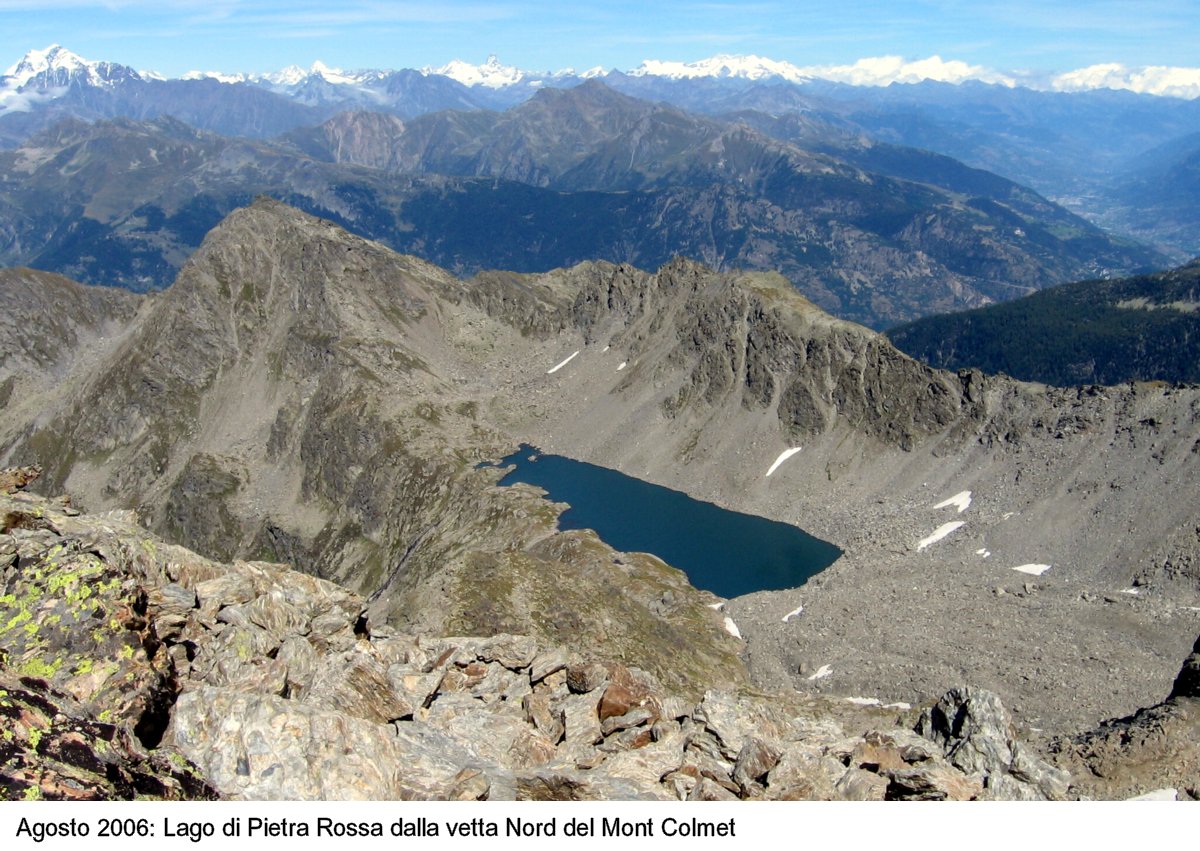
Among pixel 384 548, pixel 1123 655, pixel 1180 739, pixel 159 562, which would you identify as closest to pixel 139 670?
pixel 159 562

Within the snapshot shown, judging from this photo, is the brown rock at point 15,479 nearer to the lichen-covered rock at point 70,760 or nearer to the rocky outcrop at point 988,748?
the lichen-covered rock at point 70,760

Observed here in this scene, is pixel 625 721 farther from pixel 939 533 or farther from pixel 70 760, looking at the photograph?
pixel 939 533

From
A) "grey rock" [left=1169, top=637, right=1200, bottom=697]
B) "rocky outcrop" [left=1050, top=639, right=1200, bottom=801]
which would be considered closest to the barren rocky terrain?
"rocky outcrop" [left=1050, top=639, right=1200, bottom=801]

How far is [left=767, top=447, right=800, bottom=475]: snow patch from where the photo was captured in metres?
164

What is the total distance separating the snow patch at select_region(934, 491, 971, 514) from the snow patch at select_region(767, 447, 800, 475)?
33587 mm

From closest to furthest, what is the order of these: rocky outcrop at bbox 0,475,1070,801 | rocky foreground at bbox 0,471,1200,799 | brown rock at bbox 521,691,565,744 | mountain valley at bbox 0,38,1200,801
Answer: rocky outcrop at bbox 0,475,1070,801, rocky foreground at bbox 0,471,1200,799, mountain valley at bbox 0,38,1200,801, brown rock at bbox 521,691,565,744

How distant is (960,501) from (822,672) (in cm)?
5596

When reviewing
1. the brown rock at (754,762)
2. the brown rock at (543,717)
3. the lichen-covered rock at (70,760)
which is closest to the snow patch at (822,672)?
the brown rock at (543,717)

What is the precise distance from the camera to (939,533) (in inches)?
5044

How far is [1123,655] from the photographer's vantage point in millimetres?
84938

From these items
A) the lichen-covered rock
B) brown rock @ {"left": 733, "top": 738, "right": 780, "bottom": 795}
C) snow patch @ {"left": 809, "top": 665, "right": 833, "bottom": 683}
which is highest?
the lichen-covered rock

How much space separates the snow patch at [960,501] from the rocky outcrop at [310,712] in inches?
3977

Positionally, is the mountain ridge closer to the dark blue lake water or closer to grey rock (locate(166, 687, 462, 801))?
the dark blue lake water

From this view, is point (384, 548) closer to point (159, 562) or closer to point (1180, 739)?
point (159, 562)
